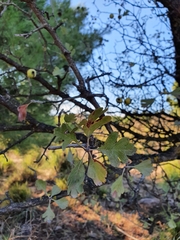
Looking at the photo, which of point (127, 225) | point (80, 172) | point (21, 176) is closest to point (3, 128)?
point (80, 172)

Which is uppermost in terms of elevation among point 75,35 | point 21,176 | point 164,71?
point 75,35

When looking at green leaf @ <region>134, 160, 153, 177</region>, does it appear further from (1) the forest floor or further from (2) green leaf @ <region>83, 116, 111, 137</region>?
(1) the forest floor

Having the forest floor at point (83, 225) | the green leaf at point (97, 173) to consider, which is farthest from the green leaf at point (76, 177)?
the forest floor at point (83, 225)

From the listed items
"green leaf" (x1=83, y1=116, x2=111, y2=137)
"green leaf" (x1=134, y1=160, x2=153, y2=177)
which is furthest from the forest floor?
"green leaf" (x1=83, y1=116, x2=111, y2=137)

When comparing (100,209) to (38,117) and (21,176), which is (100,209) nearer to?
(38,117)

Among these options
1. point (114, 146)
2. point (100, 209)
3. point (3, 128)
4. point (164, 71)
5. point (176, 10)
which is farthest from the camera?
point (100, 209)

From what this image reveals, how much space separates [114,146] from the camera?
357 mm

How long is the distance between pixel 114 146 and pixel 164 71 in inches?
31.1

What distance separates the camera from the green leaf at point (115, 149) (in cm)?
36

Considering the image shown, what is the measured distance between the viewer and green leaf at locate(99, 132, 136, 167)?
0.36 metres

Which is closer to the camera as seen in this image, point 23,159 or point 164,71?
point 164,71

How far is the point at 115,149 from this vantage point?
36 cm

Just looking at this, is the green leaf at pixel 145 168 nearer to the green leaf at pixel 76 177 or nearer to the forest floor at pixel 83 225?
the green leaf at pixel 76 177

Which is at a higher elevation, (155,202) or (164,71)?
(164,71)
